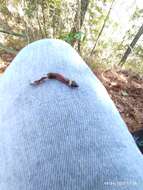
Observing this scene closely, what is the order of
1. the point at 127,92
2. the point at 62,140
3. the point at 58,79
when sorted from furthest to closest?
the point at 127,92, the point at 58,79, the point at 62,140

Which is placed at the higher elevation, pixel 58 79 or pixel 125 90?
pixel 58 79

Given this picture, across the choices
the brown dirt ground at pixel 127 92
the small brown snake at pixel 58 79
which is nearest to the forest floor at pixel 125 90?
the brown dirt ground at pixel 127 92

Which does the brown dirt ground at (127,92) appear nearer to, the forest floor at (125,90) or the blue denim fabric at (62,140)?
the forest floor at (125,90)

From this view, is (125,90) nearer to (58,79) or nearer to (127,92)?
(127,92)

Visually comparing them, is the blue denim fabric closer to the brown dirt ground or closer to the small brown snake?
the small brown snake

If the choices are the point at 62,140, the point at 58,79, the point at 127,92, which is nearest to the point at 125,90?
the point at 127,92
